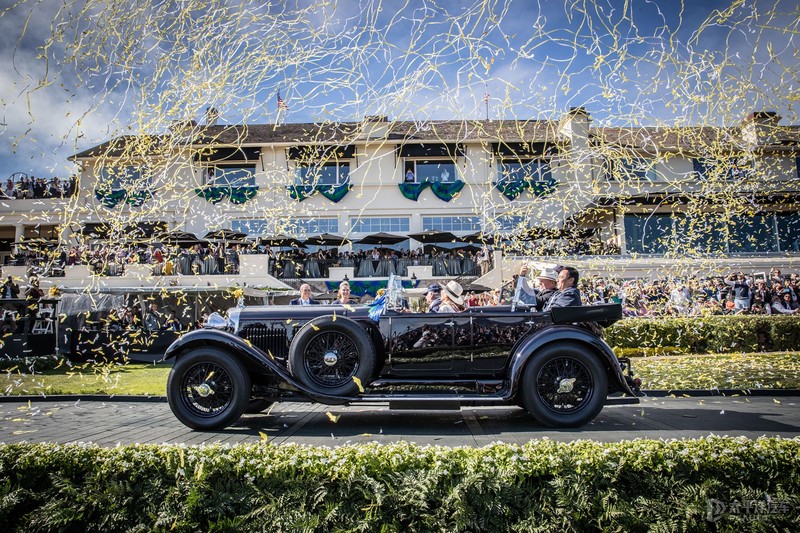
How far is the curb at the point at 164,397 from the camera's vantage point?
8488mm

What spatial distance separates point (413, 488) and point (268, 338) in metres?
3.97

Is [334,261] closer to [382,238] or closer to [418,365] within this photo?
[382,238]

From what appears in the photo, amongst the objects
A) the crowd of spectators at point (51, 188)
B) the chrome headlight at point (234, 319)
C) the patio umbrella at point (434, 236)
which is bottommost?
the chrome headlight at point (234, 319)

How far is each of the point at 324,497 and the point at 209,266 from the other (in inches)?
860

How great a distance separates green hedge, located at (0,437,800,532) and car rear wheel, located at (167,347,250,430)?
2.37 m

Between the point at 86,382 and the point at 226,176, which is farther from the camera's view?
the point at 226,176

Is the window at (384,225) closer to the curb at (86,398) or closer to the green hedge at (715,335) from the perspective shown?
the green hedge at (715,335)

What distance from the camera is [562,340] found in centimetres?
597

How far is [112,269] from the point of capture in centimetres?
2120

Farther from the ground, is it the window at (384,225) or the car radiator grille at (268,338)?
the window at (384,225)

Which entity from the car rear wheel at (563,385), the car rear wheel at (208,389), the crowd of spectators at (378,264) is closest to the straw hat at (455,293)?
the car rear wheel at (563,385)

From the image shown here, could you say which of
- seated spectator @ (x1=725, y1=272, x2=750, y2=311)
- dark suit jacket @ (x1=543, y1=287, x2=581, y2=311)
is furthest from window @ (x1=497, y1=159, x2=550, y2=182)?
seated spectator @ (x1=725, y1=272, x2=750, y2=311)

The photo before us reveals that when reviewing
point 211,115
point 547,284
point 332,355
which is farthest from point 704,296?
point 211,115

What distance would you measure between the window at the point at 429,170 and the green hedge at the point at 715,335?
17.2 metres
